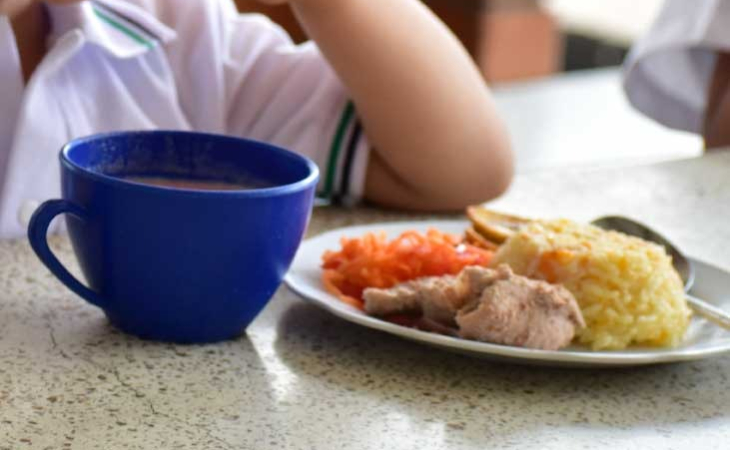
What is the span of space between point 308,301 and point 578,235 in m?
0.17

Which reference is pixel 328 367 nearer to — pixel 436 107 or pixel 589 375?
pixel 589 375

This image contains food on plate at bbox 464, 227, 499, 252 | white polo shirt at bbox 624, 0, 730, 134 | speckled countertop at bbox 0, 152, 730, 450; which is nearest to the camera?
speckled countertop at bbox 0, 152, 730, 450

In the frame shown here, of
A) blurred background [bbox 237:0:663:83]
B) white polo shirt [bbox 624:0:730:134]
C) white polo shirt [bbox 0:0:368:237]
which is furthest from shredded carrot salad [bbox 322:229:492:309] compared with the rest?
blurred background [bbox 237:0:663:83]

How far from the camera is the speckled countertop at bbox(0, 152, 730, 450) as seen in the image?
59 cm

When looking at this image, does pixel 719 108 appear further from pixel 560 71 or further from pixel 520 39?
pixel 560 71

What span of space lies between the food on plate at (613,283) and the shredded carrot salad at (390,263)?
2.0 inches

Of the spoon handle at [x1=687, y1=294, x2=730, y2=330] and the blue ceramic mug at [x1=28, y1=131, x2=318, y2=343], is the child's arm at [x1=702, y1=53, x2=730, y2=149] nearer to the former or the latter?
the spoon handle at [x1=687, y1=294, x2=730, y2=330]

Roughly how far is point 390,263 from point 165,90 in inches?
13.9

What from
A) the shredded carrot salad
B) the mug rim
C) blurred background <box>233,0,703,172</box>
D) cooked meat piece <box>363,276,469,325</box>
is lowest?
blurred background <box>233,0,703,172</box>

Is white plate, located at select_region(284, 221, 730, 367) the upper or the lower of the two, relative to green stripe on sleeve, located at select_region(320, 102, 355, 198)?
upper

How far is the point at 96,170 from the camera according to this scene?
0.70m

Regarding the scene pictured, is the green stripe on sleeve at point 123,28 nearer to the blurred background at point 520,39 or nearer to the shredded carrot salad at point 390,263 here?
the shredded carrot salad at point 390,263

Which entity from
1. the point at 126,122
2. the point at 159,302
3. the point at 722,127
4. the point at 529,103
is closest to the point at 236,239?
the point at 159,302

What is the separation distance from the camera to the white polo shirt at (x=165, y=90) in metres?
0.94
